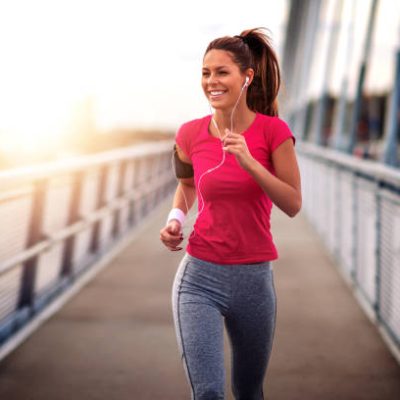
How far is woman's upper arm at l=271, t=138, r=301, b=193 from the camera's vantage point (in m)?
2.19

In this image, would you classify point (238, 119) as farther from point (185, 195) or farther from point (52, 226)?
point (52, 226)

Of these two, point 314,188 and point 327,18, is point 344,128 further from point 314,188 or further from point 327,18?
point 327,18

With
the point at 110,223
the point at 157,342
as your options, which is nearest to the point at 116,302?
the point at 157,342

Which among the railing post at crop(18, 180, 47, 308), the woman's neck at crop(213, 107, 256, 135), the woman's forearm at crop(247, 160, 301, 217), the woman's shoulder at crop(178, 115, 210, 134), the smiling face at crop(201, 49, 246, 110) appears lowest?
the railing post at crop(18, 180, 47, 308)

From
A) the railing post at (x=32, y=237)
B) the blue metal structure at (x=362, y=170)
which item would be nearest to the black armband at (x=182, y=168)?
the blue metal structure at (x=362, y=170)

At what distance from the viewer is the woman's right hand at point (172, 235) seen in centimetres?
221

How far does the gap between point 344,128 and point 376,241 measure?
18.7ft

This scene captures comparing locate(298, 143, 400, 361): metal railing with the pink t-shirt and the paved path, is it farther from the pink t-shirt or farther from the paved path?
the pink t-shirt

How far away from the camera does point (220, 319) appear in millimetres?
2258

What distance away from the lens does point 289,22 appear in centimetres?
2334

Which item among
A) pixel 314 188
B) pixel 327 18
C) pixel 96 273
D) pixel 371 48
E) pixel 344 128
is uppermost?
pixel 327 18

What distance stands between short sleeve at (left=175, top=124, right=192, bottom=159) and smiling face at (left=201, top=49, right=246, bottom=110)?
0.64 ft

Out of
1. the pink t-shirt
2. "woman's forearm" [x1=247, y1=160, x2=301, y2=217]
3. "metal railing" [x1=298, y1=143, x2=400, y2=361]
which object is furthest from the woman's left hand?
"metal railing" [x1=298, y1=143, x2=400, y2=361]

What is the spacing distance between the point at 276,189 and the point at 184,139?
16.4 inches
